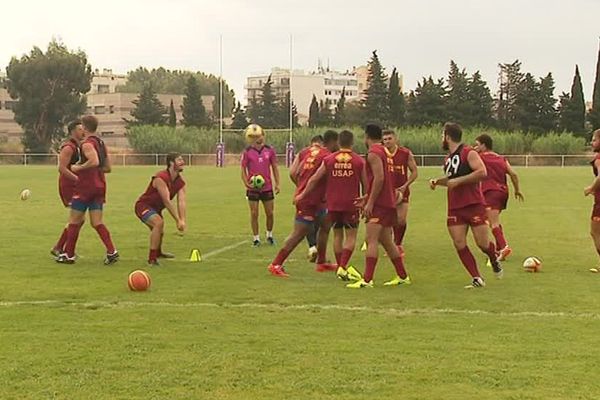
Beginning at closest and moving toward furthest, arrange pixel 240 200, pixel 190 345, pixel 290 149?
pixel 190 345 < pixel 240 200 < pixel 290 149

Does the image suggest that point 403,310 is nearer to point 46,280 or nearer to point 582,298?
point 582,298

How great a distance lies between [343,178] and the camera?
1152 centimetres

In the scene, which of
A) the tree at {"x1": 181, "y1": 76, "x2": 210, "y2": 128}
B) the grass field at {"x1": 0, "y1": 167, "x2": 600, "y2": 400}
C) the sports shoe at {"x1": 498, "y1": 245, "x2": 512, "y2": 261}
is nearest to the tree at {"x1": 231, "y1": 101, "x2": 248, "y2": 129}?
the tree at {"x1": 181, "y1": 76, "x2": 210, "y2": 128}

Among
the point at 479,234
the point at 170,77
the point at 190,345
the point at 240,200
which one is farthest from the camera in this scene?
the point at 170,77

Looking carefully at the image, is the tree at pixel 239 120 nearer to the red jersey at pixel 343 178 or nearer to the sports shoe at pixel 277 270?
the sports shoe at pixel 277 270

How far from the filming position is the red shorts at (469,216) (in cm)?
1080

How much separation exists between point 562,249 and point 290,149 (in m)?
49.8

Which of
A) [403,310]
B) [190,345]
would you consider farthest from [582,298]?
[190,345]

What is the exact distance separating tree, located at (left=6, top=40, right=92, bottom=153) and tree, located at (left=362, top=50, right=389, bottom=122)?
28.4 metres

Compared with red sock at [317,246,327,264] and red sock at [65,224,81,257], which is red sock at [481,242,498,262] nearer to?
red sock at [317,246,327,264]

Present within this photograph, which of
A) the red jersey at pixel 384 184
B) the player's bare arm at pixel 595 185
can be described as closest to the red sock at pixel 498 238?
the player's bare arm at pixel 595 185

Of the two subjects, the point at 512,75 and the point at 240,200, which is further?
the point at 512,75

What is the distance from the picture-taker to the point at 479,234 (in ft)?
35.6

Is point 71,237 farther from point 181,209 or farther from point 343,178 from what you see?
point 343,178
